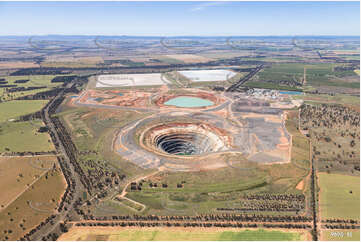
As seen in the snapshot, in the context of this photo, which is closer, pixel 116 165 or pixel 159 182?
pixel 159 182

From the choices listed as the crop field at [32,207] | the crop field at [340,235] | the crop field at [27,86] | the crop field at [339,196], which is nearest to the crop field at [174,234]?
the crop field at [340,235]

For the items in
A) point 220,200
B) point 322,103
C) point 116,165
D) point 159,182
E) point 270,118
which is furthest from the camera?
point 322,103

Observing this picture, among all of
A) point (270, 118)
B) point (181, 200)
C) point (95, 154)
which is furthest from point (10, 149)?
point (270, 118)

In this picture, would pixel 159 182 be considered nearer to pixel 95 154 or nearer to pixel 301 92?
pixel 95 154

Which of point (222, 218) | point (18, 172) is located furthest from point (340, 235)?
point (18, 172)

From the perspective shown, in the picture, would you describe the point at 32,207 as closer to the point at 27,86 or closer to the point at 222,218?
the point at 222,218

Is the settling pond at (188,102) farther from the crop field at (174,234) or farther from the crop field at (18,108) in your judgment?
the crop field at (174,234)
